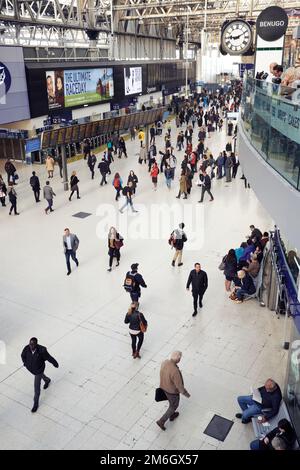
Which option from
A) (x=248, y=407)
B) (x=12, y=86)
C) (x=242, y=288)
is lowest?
(x=248, y=407)

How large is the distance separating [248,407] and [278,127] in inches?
177

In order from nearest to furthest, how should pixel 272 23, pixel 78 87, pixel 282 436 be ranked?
1. pixel 282 436
2. pixel 272 23
3. pixel 78 87

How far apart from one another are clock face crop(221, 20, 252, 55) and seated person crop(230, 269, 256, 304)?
6605mm

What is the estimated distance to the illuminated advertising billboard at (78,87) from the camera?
68.3 feet

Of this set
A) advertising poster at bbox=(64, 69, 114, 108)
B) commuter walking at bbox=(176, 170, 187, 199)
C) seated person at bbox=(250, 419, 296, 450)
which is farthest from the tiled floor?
advertising poster at bbox=(64, 69, 114, 108)

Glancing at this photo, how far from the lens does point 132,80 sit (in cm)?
2972

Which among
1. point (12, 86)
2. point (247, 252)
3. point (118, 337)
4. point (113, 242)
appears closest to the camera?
point (118, 337)

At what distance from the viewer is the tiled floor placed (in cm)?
671

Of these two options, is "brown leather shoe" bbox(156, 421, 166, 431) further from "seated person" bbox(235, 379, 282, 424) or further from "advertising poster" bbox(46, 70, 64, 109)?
"advertising poster" bbox(46, 70, 64, 109)

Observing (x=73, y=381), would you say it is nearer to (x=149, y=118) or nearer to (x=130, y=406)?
(x=130, y=406)

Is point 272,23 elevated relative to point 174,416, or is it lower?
elevated

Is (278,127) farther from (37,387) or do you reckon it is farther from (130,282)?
(37,387)

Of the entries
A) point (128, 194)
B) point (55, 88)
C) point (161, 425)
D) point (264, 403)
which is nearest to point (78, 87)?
point (55, 88)

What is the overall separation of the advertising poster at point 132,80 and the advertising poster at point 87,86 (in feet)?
8.19
